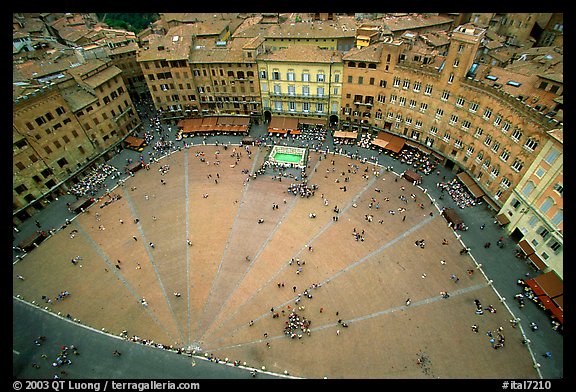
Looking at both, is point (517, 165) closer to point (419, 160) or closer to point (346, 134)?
point (419, 160)

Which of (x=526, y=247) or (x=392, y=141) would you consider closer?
(x=526, y=247)

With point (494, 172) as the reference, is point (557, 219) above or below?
above


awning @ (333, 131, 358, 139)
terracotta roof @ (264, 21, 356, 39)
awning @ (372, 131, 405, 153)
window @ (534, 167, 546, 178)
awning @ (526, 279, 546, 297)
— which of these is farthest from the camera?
terracotta roof @ (264, 21, 356, 39)

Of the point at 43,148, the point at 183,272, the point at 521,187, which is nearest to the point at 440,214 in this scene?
the point at 521,187

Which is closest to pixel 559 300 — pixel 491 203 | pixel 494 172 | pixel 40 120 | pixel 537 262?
pixel 537 262

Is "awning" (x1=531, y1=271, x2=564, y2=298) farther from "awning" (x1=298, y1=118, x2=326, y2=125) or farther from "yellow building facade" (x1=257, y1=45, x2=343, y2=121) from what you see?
"awning" (x1=298, y1=118, x2=326, y2=125)

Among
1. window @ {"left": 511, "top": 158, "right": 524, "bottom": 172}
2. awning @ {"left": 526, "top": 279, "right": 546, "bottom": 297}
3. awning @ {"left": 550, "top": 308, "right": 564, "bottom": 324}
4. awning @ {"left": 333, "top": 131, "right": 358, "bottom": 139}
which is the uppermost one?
window @ {"left": 511, "top": 158, "right": 524, "bottom": 172}

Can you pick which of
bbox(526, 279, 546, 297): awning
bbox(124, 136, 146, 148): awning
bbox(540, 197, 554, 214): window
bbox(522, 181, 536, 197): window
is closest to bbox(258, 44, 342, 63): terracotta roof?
bbox(124, 136, 146, 148): awning
